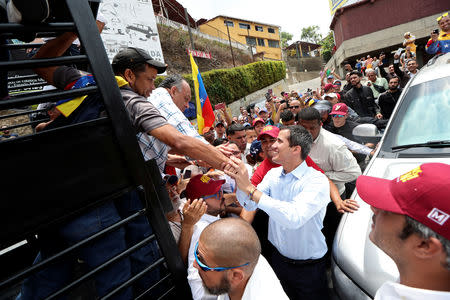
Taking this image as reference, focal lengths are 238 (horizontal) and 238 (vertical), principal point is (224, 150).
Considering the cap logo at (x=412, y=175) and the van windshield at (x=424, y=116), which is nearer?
the cap logo at (x=412, y=175)

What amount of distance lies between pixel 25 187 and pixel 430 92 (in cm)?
344

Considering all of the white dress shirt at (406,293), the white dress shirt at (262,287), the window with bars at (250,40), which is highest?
the window with bars at (250,40)

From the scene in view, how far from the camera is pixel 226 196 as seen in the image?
2.82 m

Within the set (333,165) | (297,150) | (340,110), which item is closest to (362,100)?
(340,110)

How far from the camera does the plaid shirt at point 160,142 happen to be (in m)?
1.74

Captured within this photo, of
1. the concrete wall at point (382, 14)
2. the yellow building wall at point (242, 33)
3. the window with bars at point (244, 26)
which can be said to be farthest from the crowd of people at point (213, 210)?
the window with bars at point (244, 26)

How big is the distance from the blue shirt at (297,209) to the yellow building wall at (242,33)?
1361 inches

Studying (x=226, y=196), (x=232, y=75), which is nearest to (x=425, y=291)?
(x=226, y=196)

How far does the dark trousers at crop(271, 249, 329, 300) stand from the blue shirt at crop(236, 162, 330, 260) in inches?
2.8

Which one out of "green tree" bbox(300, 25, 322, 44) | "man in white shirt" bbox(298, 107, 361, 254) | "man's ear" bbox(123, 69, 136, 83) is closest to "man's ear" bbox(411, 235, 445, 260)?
"man's ear" bbox(123, 69, 136, 83)

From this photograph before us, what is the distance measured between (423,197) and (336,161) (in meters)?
2.11

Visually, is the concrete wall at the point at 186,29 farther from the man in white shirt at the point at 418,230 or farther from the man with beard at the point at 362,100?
the man in white shirt at the point at 418,230

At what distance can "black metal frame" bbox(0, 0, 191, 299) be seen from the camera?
36.3 inches

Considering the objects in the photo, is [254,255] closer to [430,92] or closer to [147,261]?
[147,261]
